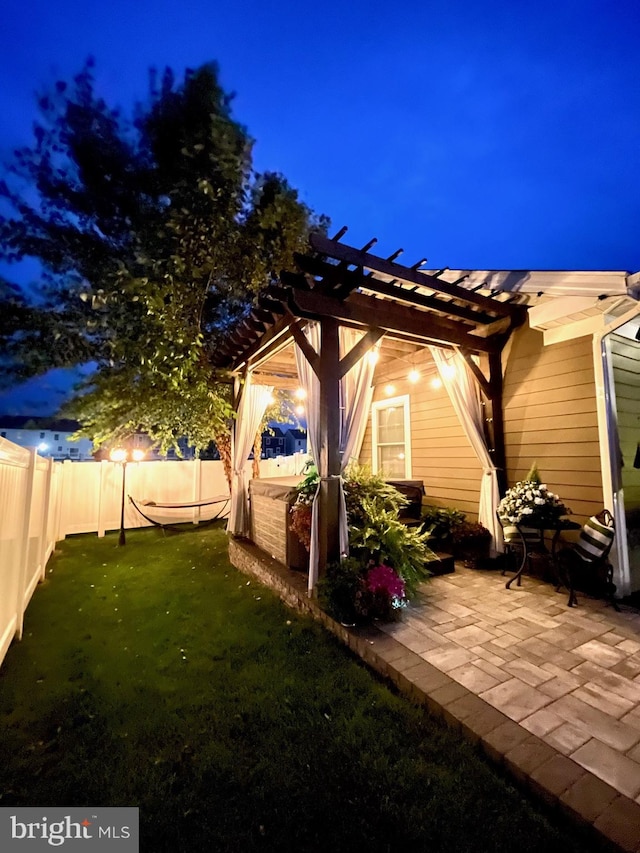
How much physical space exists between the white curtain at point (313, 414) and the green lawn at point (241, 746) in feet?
1.85

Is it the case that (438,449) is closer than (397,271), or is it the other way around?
(397,271)

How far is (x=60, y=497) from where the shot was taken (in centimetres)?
706

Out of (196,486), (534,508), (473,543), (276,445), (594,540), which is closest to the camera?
(594,540)

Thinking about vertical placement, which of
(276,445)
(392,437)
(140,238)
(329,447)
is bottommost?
(329,447)

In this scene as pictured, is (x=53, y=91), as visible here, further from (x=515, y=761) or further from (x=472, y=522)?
(x=515, y=761)

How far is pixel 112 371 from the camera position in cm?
751

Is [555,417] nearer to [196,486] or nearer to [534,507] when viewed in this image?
[534,507]

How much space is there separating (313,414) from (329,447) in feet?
1.60

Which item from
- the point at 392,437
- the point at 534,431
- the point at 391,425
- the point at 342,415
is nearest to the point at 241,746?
the point at 342,415

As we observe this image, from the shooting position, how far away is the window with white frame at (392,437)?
6703 millimetres

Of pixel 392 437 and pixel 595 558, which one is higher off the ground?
pixel 392 437

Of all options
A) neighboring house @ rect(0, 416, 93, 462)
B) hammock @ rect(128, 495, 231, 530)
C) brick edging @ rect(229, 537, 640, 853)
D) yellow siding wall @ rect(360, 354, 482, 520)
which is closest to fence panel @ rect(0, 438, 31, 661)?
brick edging @ rect(229, 537, 640, 853)

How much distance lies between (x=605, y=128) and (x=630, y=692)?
7754 cm

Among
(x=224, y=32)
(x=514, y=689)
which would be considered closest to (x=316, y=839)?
(x=514, y=689)
